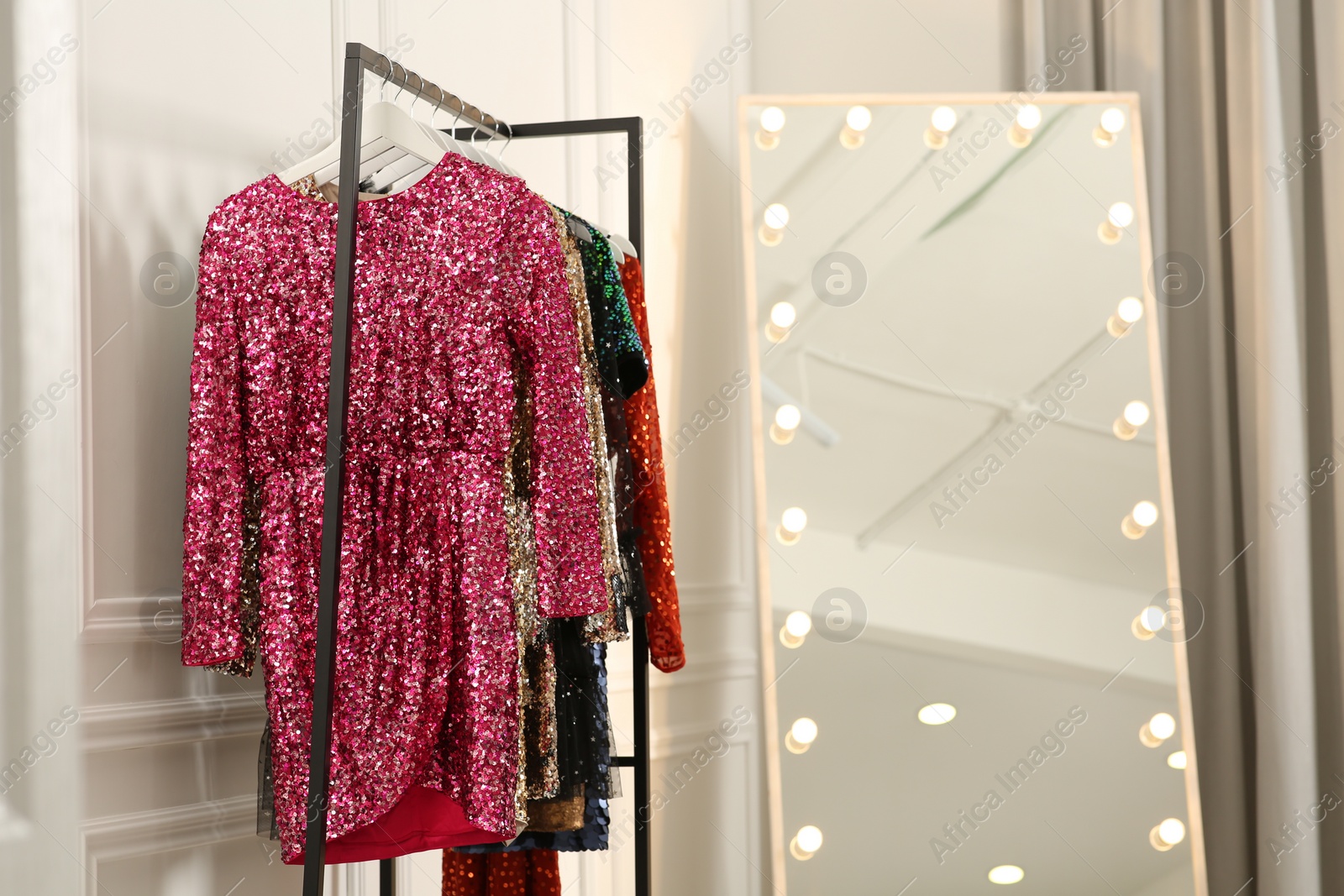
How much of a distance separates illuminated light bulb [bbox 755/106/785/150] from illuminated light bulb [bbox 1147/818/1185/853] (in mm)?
1583

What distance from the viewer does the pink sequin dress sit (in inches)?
48.4

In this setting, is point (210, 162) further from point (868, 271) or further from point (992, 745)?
point (992, 745)

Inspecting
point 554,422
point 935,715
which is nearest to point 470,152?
point 554,422

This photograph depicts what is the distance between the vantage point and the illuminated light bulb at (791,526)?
2061mm

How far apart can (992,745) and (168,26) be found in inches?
74.2

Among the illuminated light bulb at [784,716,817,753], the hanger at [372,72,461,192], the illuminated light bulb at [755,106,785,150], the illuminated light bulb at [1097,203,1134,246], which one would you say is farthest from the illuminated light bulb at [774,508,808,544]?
the hanger at [372,72,461,192]

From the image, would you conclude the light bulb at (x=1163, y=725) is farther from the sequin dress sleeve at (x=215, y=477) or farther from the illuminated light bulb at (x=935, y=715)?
the sequin dress sleeve at (x=215, y=477)

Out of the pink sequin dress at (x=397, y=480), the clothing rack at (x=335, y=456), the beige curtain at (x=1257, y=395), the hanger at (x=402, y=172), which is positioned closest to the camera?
the clothing rack at (x=335, y=456)

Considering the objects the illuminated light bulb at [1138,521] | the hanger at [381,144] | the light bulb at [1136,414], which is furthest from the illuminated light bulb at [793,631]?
the hanger at [381,144]

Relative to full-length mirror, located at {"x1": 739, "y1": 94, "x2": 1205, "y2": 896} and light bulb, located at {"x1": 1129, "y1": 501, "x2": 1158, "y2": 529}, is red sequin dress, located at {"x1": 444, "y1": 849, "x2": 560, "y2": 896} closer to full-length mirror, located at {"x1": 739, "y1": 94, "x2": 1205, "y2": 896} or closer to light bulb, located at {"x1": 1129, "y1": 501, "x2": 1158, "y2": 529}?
full-length mirror, located at {"x1": 739, "y1": 94, "x2": 1205, "y2": 896}

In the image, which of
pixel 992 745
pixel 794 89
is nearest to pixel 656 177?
pixel 794 89

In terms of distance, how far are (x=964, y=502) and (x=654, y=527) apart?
2.59ft

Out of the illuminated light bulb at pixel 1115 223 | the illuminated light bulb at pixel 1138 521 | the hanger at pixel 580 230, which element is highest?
the illuminated light bulb at pixel 1115 223

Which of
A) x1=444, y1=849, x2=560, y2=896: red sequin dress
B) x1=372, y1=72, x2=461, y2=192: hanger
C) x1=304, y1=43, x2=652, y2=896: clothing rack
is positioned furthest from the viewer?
x1=444, y1=849, x2=560, y2=896: red sequin dress
